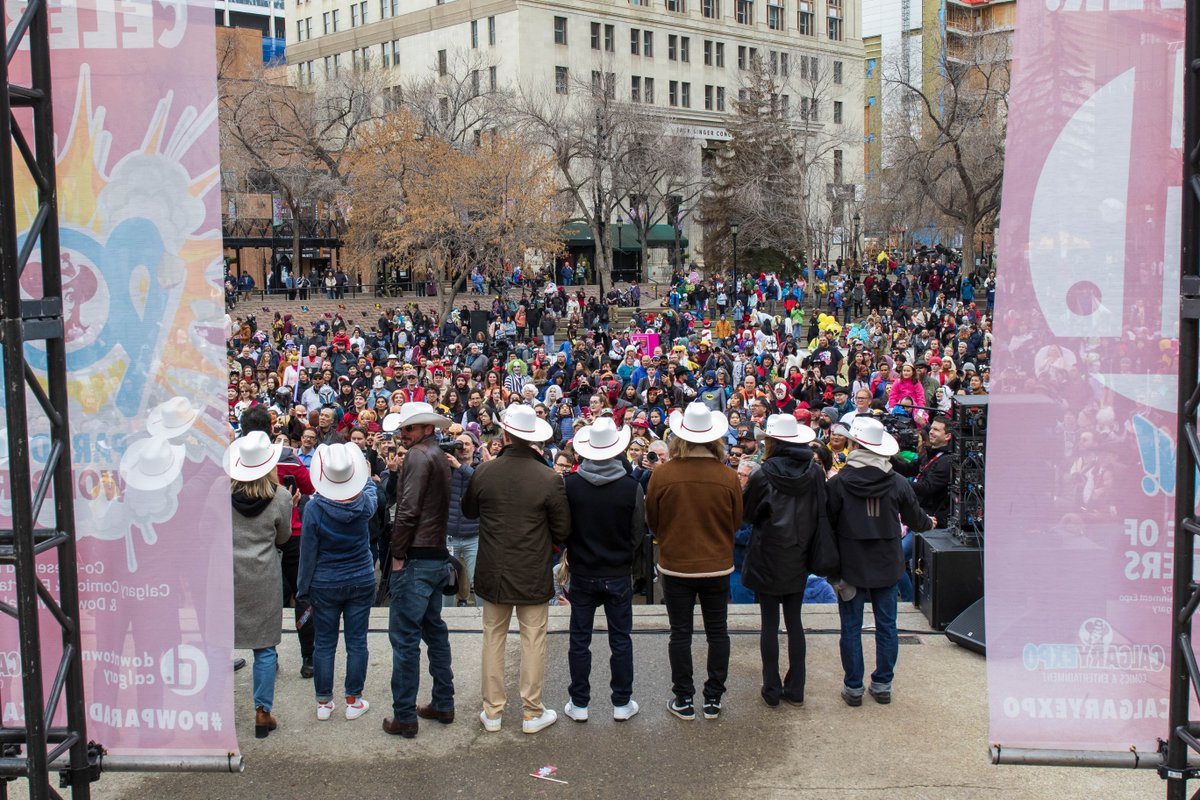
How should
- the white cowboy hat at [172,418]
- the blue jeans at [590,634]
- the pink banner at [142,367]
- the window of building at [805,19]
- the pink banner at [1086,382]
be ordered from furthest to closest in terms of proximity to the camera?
the window of building at [805,19], the blue jeans at [590,634], the white cowboy hat at [172,418], the pink banner at [142,367], the pink banner at [1086,382]

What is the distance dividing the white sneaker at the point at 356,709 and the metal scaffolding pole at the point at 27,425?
6.49 feet

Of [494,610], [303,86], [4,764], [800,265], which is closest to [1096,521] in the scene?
[494,610]

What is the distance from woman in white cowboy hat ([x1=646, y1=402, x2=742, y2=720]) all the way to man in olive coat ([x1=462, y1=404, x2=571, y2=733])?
612 millimetres

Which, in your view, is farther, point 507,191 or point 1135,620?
point 507,191

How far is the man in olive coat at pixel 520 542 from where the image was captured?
6090 mm

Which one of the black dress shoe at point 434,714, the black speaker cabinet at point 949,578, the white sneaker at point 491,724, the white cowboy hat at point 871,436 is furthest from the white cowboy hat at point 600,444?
the black speaker cabinet at point 949,578

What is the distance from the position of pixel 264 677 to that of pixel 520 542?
159 cm

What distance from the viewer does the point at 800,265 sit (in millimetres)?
51219

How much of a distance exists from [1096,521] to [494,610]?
3.14 m

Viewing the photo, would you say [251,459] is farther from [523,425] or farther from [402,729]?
[402,729]

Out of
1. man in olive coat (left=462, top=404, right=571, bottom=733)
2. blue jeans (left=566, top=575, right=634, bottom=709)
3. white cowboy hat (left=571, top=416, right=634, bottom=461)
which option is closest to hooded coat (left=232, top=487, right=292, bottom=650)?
man in olive coat (left=462, top=404, right=571, bottom=733)

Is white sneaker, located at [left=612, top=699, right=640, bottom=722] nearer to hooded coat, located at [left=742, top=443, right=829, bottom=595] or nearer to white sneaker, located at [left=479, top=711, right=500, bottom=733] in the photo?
white sneaker, located at [left=479, top=711, right=500, bottom=733]

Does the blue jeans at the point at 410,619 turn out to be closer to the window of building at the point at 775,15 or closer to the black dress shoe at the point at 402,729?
the black dress shoe at the point at 402,729

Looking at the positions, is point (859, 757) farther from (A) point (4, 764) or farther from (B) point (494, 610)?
(A) point (4, 764)
